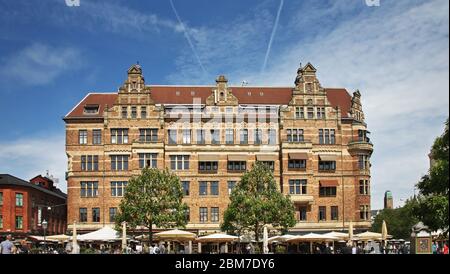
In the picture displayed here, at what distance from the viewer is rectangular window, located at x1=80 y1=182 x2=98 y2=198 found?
37.7 meters

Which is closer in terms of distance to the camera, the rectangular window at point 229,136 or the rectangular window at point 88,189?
the rectangular window at point 229,136

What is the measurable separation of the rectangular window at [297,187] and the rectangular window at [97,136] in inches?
497

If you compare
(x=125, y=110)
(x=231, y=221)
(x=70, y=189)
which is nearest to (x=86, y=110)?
(x=125, y=110)

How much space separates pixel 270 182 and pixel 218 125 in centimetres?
811

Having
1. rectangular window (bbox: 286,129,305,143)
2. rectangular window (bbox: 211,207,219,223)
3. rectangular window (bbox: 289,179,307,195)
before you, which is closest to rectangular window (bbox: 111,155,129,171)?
rectangular window (bbox: 211,207,219,223)

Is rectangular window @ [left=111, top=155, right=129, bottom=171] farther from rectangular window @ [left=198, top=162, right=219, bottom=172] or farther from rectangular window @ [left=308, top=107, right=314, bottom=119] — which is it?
rectangular window @ [left=308, top=107, right=314, bottom=119]

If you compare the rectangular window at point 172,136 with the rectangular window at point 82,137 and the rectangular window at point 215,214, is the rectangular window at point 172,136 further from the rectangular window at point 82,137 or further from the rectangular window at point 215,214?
the rectangular window at point 82,137

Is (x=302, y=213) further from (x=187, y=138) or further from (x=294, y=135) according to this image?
(x=187, y=138)

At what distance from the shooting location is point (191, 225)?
3844 centimetres

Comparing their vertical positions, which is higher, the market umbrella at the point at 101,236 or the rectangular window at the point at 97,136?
the rectangular window at the point at 97,136

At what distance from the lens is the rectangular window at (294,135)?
37.2 meters

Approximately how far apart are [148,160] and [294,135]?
31.1 feet

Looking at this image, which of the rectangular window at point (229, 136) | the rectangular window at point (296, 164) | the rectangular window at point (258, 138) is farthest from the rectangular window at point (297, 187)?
the rectangular window at point (229, 136)

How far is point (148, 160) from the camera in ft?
125
